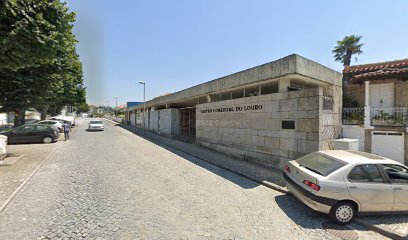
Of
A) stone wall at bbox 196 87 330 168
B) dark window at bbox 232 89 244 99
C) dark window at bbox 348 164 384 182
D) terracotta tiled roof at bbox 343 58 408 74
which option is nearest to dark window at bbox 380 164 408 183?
dark window at bbox 348 164 384 182

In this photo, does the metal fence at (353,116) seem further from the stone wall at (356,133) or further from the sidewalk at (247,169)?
the sidewalk at (247,169)

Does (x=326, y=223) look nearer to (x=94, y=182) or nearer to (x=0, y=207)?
(x=94, y=182)

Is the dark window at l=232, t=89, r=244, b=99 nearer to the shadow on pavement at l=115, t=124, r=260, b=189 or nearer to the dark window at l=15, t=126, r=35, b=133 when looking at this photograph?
the shadow on pavement at l=115, t=124, r=260, b=189

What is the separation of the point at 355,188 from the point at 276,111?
4.16m

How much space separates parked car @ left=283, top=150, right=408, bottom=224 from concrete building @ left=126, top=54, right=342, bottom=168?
2342mm

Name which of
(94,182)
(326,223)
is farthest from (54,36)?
(326,223)

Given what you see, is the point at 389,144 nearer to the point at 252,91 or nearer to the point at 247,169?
the point at 252,91

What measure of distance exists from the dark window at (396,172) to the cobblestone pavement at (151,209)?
4.65 ft

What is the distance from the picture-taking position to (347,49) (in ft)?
76.3

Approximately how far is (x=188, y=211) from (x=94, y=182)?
3463mm

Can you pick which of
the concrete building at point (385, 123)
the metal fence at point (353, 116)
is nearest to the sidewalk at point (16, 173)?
the concrete building at point (385, 123)

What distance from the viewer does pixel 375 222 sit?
14.1ft

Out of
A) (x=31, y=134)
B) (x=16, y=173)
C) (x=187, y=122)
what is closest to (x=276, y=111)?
(x=16, y=173)

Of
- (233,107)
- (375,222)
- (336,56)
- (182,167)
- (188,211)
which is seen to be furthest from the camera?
(336,56)
